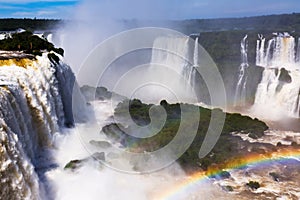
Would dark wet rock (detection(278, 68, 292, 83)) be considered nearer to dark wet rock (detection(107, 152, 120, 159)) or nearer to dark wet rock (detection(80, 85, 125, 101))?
dark wet rock (detection(80, 85, 125, 101))

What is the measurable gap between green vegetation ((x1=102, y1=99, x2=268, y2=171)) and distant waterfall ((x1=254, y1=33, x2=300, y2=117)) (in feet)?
19.9

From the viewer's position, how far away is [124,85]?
3319 cm

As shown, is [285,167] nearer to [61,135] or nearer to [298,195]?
[298,195]

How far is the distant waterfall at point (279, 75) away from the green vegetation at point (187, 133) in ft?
19.9

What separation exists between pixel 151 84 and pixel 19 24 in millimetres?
24888

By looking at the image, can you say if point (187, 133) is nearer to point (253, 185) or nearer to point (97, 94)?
point (253, 185)

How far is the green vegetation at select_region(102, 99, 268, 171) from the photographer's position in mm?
16938

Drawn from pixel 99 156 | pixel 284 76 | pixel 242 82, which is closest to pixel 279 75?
pixel 284 76

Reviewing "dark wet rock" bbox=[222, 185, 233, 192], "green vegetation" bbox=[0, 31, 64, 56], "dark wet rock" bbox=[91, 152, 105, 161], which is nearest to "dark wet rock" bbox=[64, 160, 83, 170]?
"dark wet rock" bbox=[91, 152, 105, 161]

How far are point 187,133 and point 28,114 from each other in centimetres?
876

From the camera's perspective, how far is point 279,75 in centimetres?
2831

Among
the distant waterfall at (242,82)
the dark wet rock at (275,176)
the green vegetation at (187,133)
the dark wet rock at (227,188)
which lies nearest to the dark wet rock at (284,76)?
the distant waterfall at (242,82)

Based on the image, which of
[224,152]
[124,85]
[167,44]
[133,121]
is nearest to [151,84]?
[124,85]

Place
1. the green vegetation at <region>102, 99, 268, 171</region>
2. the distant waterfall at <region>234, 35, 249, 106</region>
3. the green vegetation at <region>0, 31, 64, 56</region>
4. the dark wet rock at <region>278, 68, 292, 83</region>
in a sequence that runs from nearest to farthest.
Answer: the green vegetation at <region>102, 99, 268, 171</region>
the green vegetation at <region>0, 31, 64, 56</region>
the dark wet rock at <region>278, 68, 292, 83</region>
the distant waterfall at <region>234, 35, 249, 106</region>
